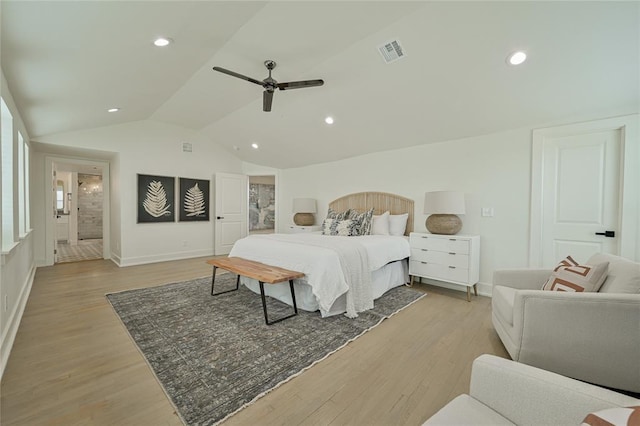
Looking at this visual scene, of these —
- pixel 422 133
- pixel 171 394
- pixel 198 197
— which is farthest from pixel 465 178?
pixel 198 197

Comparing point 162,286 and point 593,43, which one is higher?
point 593,43

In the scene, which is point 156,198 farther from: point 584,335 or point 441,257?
point 584,335

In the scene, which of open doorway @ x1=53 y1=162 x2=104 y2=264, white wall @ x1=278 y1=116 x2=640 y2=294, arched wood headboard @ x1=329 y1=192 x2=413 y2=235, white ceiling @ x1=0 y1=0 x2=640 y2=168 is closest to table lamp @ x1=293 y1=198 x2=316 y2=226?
arched wood headboard @ x1=329 y1=192 x2=413 y2=235

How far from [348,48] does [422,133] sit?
1.75 m

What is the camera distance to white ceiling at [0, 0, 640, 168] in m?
2.04

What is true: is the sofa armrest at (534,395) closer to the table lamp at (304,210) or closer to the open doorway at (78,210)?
the table lamp at (304,210)

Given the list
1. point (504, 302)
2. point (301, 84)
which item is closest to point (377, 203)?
point (301, 84)

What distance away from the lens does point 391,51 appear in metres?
2.82

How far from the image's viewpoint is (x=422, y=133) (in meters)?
4.05

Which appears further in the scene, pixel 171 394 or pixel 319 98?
pixel 319 98

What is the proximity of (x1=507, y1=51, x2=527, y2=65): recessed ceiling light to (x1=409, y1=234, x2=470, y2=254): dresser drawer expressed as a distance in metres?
1.99

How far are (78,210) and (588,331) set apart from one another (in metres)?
12.1

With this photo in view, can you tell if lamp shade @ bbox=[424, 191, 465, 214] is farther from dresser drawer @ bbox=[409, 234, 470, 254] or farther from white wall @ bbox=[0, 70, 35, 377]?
white wall @ bbox=[0, 70, 35, 377]

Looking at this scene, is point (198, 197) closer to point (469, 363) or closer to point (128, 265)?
point (128, 265)
